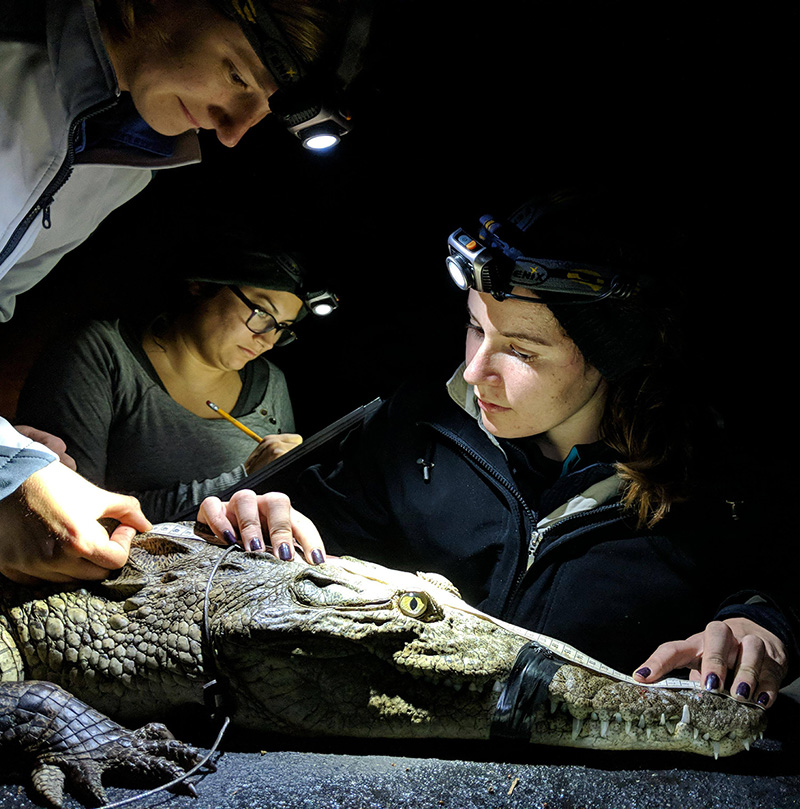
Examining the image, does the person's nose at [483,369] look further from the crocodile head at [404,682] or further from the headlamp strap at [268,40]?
the headlamp strap at [268,40]

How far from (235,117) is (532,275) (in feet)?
2.83

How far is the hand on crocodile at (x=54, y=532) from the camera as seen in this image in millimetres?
1542

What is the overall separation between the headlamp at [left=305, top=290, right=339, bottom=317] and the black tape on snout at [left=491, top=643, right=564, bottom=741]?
136 cm

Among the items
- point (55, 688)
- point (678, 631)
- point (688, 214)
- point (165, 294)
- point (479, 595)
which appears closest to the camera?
point (55, 688)

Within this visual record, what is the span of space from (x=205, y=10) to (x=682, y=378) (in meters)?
1.58

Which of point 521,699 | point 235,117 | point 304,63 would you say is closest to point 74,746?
point 521,699

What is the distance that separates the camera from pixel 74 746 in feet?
4.54

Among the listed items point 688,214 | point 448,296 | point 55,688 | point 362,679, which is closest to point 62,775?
point 55,688

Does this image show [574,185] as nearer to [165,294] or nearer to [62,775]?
[165,294]

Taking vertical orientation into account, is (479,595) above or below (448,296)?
below

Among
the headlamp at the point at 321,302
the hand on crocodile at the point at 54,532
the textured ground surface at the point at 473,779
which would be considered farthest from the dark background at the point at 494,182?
the textured ground surface at the point at 473,779

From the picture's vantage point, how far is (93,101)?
1550mm

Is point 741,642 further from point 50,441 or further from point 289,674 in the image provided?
point 50,441

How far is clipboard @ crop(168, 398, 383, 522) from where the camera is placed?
2299 millimetres
